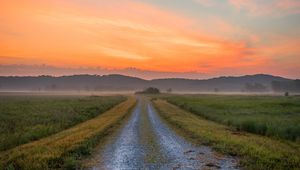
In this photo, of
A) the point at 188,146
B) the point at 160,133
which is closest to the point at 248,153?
the point at 188,146

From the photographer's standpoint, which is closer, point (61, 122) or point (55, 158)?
Answer: point (55, 158)

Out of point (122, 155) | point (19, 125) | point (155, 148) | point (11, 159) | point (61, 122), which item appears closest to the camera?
point (11, 159)

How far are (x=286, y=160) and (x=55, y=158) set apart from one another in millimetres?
11893

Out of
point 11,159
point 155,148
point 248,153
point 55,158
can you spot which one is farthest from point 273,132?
point 11,159

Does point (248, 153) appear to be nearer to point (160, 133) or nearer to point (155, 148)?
point (155, 148)

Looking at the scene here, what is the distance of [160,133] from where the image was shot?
2630 cm

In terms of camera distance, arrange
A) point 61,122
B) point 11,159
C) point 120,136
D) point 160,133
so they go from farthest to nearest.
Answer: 1. point 61,122
2. point 160,133
3. point 120,136
4. point 11,159

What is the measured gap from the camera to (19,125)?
29.1m

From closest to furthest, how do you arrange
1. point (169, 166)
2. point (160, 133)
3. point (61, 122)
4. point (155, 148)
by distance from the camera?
point (169, 166)
point (155, 148)
point (160, 133)
point (61, 122)

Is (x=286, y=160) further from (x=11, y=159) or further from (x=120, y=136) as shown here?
(x=11, y=159)

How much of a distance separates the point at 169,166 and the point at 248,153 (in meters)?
5.30

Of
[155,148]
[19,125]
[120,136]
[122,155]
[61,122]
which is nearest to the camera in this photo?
[122,155]

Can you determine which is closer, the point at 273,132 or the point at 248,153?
the point at 248,153

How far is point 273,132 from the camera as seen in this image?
26750mm
